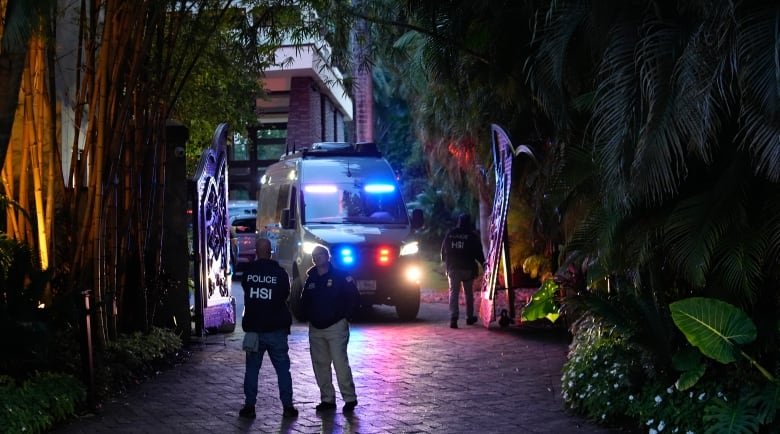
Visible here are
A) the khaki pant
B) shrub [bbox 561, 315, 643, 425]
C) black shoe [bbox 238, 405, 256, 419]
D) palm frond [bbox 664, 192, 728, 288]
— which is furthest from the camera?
the khaki pant

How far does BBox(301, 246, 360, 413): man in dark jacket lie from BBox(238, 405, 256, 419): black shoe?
1.93 ft

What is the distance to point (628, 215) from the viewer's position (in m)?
7.98

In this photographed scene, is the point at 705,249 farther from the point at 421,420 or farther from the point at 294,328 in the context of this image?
the point at 294,328

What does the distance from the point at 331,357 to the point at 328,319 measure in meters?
0.43

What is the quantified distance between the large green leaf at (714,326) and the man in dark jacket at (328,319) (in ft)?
9.53

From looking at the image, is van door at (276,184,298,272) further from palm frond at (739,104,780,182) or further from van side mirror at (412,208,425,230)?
palm frond at (739,104,780,182)

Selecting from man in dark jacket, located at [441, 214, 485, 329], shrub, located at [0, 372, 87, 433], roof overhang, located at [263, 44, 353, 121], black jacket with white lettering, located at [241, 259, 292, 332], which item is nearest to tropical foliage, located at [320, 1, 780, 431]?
black jacket with white lettering, located at [241, 259, 292, 332]

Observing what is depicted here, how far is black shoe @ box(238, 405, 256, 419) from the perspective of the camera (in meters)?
8.48

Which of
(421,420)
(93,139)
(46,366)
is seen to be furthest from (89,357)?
(421,420)

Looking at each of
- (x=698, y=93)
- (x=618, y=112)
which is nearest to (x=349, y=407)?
(x=618, y=112)

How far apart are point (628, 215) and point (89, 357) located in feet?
15.8

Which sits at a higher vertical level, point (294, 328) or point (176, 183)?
point (176, 183)

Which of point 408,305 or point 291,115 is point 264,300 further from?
point 291,115

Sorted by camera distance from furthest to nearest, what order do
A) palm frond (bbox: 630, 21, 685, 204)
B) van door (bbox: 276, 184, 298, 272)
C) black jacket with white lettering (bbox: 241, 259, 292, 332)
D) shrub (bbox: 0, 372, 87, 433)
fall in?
1. van door (bbox: 276, 184, 298, 272)
2. black jacket with white lettering (bbox: 241, 259, 292, 332)
3. shrub (bbox: 0, 372, 87, 433)
4. palm frond (bbox: 630, 21, 685, 204)
